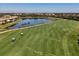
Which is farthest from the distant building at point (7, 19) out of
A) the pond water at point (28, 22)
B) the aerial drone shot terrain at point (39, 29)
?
the pond water at point (28, 22)

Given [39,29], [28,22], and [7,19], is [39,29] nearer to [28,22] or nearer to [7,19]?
[28,22]

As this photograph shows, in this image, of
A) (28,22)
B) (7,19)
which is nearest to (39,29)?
(28,22)

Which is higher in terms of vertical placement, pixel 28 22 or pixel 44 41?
pixel 28 22

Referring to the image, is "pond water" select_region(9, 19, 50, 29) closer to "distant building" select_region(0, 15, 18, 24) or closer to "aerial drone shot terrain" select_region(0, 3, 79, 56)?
"aerial drone shot terrain" select_region(0, 3, 79, 56)

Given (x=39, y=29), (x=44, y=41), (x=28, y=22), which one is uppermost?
(x=28, y=22)

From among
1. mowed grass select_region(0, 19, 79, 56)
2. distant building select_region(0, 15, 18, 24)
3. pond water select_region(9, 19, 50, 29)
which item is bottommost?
mowed grass select_region(0, 19, 79, 56)

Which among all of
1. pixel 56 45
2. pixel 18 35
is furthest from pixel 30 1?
pixel 56 45

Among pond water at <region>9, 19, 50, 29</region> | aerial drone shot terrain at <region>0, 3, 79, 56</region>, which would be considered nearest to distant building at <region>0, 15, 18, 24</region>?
aerial drone shot terrain at <region>0, 3, 79, 56</region>

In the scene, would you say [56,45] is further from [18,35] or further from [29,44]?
[18,35]
